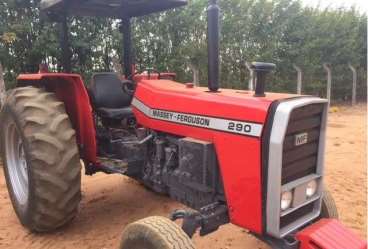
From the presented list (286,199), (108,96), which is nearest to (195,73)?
(108,96)

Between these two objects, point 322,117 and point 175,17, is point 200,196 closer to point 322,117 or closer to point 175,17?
point 322,117

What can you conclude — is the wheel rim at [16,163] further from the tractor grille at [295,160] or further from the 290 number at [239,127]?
the tractor grille at [295,160]

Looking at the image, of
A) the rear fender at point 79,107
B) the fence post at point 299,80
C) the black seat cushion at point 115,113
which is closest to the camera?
the rear fender at point 79,107

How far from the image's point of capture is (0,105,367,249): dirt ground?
359 centimetres

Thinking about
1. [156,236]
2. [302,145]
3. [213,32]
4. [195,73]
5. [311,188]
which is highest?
[213,32]

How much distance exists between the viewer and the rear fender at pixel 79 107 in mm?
3801

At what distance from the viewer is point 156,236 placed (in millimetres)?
2396

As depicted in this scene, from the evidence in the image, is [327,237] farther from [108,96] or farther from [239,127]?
[108,96]

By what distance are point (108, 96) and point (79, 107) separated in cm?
43

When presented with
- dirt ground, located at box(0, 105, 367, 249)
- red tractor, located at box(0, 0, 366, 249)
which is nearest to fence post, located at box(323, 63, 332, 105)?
dirt ground, located at box(0, 105, 367, 249)

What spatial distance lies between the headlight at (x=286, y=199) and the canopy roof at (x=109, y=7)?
241 centimetres

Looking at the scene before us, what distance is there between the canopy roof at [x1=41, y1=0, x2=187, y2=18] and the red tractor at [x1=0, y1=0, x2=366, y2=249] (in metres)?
0.02

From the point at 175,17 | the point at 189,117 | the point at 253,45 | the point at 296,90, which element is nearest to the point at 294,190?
the point at 189,117

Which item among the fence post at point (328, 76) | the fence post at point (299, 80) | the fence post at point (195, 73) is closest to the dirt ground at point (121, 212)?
the fence post at point (195, 73)
